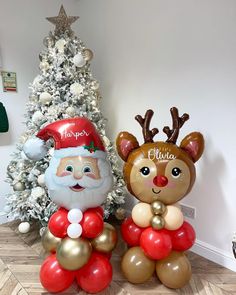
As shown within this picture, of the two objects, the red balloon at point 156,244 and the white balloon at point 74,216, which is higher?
the white balloon at point 74,216

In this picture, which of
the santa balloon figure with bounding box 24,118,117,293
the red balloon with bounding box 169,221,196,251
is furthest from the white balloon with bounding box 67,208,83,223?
the red balloon with bounding box 169,221,196,251

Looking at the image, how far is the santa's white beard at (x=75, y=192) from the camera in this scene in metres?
1.48

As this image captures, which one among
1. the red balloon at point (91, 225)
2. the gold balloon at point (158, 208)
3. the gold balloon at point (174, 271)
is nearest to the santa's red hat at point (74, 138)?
the red balloon at point (91, 225)

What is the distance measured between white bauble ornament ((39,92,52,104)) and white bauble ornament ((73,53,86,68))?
360mm

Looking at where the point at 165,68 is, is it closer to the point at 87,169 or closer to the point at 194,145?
the point at 194,145

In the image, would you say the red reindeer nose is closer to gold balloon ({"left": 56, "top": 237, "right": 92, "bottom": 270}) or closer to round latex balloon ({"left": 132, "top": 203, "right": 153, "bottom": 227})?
round latex balloon ({"left": 132, "top": 203, "right": 153, "bottom": 227})

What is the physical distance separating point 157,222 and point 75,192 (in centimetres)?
54

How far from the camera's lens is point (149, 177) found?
160 centimetres

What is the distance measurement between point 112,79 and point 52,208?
4.86 ft

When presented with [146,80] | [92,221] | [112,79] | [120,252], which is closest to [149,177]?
[92,221]

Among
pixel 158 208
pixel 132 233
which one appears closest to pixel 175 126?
pixel 158 208

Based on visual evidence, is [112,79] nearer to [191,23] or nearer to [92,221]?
[191,23]

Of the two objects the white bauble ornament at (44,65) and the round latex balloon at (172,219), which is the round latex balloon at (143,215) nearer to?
the round latex balloon at (172,219)

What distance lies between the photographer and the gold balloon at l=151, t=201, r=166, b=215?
5.17 feet
